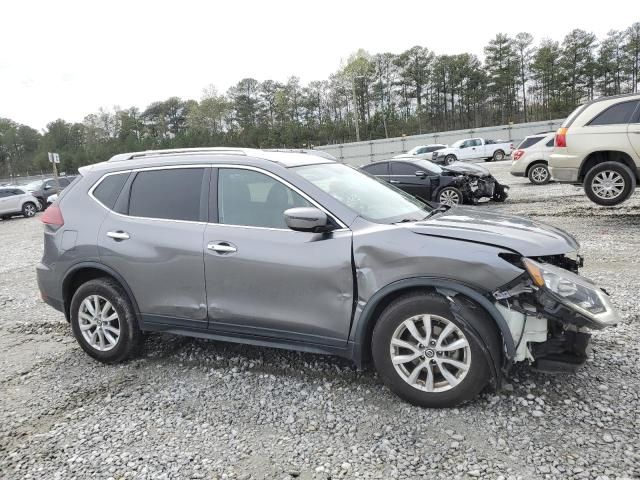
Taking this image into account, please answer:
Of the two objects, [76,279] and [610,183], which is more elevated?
[610,183]

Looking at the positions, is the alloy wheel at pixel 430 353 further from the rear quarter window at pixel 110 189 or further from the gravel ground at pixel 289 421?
the rear quarter window at pixel 110 189

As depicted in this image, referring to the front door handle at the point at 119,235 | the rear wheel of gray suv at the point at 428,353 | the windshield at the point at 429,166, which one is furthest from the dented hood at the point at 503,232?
the windshield at the point at 429,166

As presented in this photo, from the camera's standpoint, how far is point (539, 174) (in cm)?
1556

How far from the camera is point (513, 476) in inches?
93.7

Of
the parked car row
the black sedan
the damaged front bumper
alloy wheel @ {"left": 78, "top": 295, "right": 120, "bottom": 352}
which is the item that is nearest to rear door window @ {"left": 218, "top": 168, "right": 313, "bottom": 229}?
alloy wheel @ {"left": 78, "top": 295, "right": 120, "bottom": 352}

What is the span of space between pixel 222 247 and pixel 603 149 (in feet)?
25.3

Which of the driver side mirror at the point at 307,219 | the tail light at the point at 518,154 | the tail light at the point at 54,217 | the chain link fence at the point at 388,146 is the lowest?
the driver side mirror at the point at 307,219

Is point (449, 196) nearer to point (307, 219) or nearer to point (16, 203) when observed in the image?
point (307, 219)

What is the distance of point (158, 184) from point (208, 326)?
4.02 feet

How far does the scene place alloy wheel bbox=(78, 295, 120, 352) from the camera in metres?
3.99

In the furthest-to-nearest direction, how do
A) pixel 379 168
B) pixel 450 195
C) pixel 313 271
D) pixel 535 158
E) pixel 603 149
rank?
1. pixel 535 158
2. pixel 379 168
3. pixel 450 195
4. pixel 603 149
5. pixel 313 271

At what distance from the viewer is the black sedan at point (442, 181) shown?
1183cm

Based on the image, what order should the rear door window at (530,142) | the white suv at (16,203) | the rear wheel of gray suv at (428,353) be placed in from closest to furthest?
the rear wheel of gray suv at (428,353) < the rear door window at (530,142) < the white suv at (16,203)

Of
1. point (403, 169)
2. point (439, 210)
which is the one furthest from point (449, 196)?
point (439, 210)
